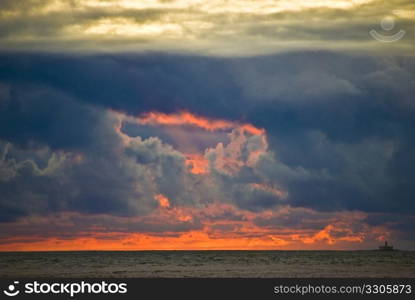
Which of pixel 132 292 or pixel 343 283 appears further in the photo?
pixel 343 283

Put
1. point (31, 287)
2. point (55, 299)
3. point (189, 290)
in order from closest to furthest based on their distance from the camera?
point (55, 299) → point (189, 290) → point (31, 287)

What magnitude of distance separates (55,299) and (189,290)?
1197 cm

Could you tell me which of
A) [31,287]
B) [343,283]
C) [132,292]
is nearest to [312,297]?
[343,283]

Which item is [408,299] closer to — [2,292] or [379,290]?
[379,290]

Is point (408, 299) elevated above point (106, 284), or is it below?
below

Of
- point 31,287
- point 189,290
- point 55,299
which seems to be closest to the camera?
point 55,299

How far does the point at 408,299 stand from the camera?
61.1 metres

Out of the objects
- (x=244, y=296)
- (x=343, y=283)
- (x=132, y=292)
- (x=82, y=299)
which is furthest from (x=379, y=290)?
(x=82, y=299)
